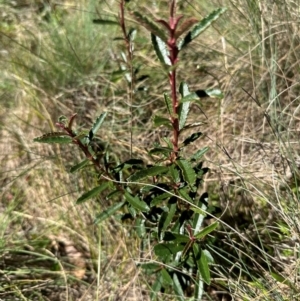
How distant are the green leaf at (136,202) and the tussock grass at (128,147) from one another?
0.26 m

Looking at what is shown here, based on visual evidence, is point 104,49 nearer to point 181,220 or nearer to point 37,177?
point 37,177

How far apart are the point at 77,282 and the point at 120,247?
8.6 inches

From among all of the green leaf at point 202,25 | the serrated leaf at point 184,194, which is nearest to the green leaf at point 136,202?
the serrated leaf at point 184,194

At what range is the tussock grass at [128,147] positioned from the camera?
75.7 inches

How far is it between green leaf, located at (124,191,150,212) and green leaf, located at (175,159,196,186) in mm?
187

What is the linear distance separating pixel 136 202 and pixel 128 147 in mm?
650

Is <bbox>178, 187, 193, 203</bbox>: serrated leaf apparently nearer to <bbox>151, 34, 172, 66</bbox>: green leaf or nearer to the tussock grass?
the tussock grass

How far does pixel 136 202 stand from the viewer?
177cm

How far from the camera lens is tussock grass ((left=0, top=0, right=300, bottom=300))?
1.92 m

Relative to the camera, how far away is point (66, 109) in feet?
8.84

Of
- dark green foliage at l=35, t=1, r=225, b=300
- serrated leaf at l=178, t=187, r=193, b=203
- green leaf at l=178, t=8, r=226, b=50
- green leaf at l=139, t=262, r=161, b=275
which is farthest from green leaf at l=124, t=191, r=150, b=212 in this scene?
green leaf at l=178, t=8, r=226, b=50

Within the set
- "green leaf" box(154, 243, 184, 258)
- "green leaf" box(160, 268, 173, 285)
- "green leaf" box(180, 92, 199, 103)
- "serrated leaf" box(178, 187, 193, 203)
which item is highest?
"green leaf" box(180, 92, 199, 103)

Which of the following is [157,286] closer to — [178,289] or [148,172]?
[178,289]

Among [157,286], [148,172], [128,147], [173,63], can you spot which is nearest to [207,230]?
[148,172]
